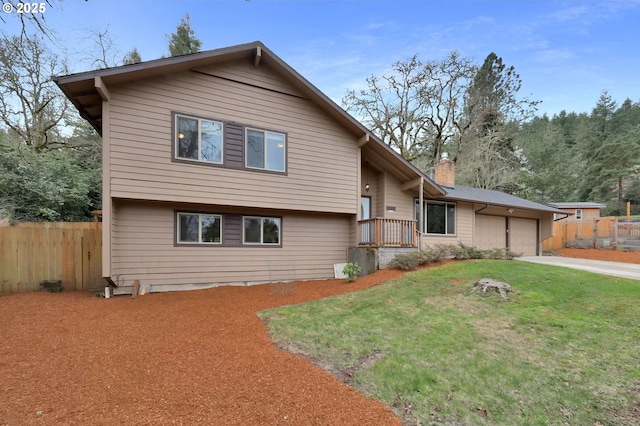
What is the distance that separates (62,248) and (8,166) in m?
6.07

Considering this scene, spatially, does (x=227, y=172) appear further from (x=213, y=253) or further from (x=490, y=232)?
(x=490, y=232)

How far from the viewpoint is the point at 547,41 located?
14.7 metres

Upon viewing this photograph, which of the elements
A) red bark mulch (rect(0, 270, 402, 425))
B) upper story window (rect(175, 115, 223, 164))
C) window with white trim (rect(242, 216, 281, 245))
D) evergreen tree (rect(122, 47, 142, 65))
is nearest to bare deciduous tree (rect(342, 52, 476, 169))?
evergreen tree (rect(122, 47, 142, 65))

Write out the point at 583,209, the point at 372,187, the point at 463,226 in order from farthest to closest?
1. the point at 583,209
2. the point at 463,226
3. the point at 372,187

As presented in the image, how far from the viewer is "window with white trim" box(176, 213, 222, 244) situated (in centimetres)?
859

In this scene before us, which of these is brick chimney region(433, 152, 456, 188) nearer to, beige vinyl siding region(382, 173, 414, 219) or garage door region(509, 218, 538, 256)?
beige vinyl siding region(382, 173, 414, 219)

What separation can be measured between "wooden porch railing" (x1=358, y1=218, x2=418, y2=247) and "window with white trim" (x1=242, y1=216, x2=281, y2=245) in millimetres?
2919

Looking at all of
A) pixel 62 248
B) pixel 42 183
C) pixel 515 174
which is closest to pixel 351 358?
pixel 62 248

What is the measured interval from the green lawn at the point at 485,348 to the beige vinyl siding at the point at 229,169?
13.0 ft

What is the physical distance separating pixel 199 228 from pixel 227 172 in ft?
5.95

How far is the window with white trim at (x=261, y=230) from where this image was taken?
948 centimetres

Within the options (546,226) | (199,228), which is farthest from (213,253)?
(546,226)

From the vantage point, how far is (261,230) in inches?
380

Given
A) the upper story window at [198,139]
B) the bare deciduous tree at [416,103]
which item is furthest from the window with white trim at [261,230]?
the bare deciduous tree at [416,103]
